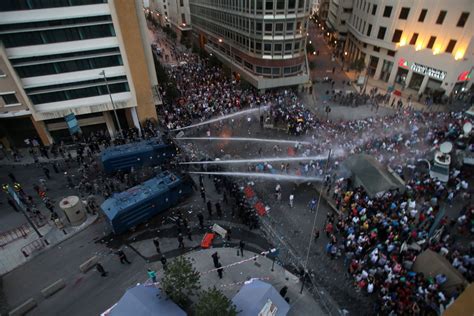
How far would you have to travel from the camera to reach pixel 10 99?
26.3 m

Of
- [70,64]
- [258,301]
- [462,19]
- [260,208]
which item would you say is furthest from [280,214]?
[462,19]

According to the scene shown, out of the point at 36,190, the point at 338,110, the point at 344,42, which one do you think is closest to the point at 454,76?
the point at 338,110

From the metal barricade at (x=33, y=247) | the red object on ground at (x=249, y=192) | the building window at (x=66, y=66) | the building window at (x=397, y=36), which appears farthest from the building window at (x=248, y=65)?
the metal barricade at (x=33, y=247)

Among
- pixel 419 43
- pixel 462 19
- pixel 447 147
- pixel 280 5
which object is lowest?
pixel 447 147

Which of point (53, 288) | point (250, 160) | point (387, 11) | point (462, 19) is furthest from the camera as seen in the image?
point (387, 11)

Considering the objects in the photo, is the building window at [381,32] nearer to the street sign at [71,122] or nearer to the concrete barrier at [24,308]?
the street sign at [71,122]

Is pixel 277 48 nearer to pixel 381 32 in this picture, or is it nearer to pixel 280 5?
pixel 280 5

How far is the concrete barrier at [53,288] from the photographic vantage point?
16.0 meters

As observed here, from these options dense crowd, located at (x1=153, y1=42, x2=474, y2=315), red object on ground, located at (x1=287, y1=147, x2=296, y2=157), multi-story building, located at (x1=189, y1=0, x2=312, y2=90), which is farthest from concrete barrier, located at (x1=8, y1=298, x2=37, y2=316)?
multi-story building, located at (x1=189, y1=0, x2=312, y2=90)

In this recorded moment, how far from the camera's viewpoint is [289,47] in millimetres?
37625

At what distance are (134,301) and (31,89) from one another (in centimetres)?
2424

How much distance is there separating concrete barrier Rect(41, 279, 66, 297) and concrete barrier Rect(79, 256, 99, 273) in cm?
117

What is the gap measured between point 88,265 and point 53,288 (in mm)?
2061

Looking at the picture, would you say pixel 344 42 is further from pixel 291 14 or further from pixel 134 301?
pixel 134 301
